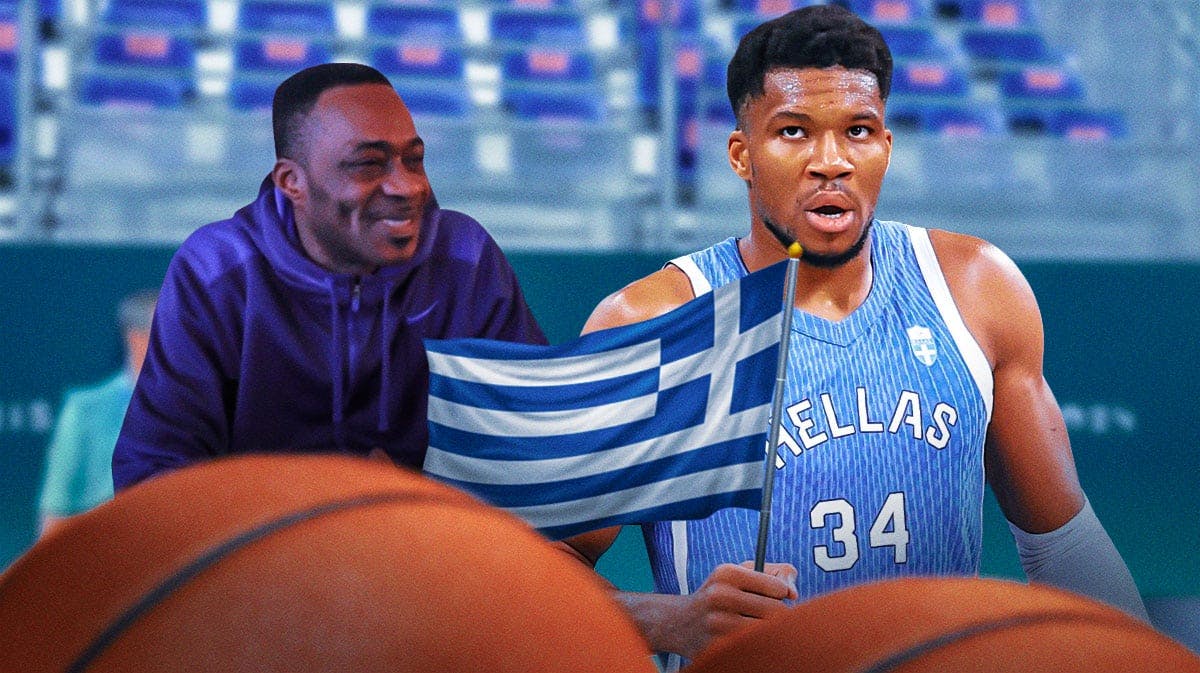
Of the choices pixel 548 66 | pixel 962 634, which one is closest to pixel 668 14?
pixel 548 66

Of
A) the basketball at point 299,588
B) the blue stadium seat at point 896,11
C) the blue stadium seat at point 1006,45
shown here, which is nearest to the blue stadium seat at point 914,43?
the blue stadium seat at point 896,11

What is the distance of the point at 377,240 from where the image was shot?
2068mm

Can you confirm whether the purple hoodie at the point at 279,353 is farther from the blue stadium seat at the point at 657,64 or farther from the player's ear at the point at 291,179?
the blue stadium seat at the point at 657,64

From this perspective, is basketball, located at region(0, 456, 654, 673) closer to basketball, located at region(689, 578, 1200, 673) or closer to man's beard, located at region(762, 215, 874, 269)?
basketball, located at region(689, 578, 1200, 673)

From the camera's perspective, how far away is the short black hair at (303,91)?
6.88 ft

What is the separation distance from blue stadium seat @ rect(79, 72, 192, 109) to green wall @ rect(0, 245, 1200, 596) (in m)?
2.20

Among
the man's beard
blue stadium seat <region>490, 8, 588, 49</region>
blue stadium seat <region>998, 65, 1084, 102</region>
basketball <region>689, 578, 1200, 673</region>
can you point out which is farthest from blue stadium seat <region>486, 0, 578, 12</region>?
basketball <region>689, 578, 1200, 673</region>

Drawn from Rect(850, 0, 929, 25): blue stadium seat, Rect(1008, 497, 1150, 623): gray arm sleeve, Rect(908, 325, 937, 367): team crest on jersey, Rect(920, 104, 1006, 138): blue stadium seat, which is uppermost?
Rect(850, 0, 929, 25): blue stadium seat

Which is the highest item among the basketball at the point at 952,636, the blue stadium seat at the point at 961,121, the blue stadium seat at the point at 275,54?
the blue stadium seat at the point at 275,54

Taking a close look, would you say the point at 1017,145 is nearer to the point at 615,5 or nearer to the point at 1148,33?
the point at 1148,33

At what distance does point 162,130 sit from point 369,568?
4302 mm

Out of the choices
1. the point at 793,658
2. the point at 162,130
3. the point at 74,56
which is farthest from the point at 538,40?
the point at 793,658

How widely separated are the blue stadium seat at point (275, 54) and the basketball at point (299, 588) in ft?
19.5

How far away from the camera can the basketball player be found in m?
2.16
